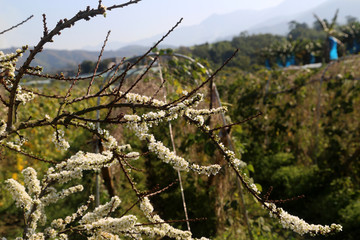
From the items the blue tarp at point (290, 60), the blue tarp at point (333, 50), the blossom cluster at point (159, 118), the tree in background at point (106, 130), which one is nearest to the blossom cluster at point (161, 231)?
the tree in background at point (106, 130)

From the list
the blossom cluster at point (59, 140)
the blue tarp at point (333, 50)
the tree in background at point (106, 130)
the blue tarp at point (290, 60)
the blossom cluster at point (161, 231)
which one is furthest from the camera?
the blue tarp at point (290, 60)

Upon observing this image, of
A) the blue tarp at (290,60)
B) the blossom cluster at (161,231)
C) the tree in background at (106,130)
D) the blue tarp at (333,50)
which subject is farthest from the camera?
the blue tarp at (290,60)

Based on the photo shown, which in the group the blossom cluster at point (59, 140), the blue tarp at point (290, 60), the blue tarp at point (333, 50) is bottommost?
the blue tarp at point (290, 60)

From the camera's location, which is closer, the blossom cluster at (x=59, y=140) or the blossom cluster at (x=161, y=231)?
the blossom cluster at (x=59, y=140)

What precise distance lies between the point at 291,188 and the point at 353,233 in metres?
1.17

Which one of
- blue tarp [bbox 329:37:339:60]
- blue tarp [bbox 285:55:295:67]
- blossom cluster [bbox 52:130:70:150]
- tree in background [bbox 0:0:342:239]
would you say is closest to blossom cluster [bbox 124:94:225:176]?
tree in background [bbox 0:0:342:239]

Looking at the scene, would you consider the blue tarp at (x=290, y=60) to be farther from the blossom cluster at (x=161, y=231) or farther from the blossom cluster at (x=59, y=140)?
the blossom cluster at (x=59, y=140)

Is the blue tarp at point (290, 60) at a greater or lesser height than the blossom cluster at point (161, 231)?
lesser

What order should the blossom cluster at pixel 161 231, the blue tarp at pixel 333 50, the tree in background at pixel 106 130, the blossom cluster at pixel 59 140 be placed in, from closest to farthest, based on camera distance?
the tree in background at pixel 106 130 < the blossom cluster at pixel 59 140 < the blossom cluster at pixel 161 231 < the blue tarp at pixel 333 50

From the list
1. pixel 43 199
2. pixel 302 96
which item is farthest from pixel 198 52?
pixel 43 199

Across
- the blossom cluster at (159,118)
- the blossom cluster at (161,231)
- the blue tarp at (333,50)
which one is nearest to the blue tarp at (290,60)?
the blue tarp at (333,50)

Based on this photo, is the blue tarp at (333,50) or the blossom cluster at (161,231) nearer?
the blossom cluster at (161,231)

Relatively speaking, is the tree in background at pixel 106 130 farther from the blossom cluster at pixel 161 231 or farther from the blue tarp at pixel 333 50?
the blue tarp at pixel 333 50

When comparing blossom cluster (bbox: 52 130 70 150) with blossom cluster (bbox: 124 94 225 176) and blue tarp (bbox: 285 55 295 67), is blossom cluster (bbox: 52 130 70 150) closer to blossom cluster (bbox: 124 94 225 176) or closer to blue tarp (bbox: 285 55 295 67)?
blossom cluster (bbox: 124 94 225 176)
